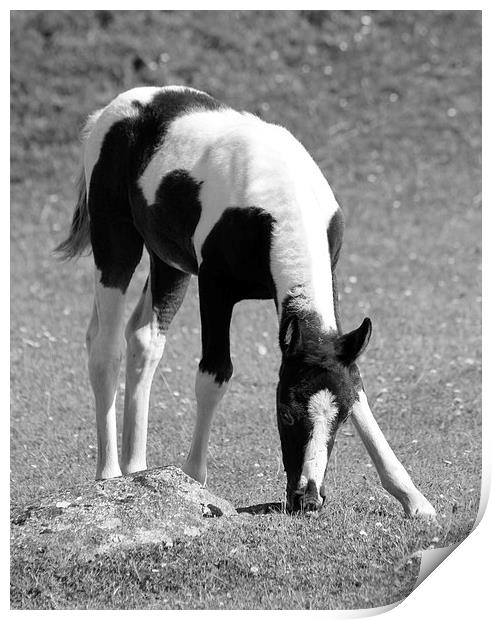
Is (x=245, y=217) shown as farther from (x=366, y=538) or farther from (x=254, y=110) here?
(x=254, y=110)

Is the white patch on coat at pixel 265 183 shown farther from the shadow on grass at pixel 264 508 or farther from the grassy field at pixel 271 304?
the grassy field at pixel 271 304

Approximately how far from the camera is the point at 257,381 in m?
9.48

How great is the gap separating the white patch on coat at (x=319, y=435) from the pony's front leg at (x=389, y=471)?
560 mm

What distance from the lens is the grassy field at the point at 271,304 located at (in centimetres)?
561

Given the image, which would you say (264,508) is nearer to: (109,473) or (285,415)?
(285,415)

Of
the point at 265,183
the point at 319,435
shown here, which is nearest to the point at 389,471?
the point at 319,435

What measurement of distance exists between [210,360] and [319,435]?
3.50 ft

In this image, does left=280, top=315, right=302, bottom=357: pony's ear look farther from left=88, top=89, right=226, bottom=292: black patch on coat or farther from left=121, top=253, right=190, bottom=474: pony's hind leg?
left=121, top=253, right=190, bottom=474: pony's hind leg

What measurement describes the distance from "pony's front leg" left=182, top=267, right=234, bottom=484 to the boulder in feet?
1.16

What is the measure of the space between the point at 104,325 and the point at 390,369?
→ 3164 millimetres

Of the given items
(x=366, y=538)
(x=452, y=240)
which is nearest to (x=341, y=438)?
(x=366, y=538)

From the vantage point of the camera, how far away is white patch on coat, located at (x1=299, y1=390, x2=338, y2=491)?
5465mm

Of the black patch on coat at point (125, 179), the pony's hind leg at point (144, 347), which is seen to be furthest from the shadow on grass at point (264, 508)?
the black patch on coat at point (125, 179)

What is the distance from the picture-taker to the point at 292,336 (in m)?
5.59
